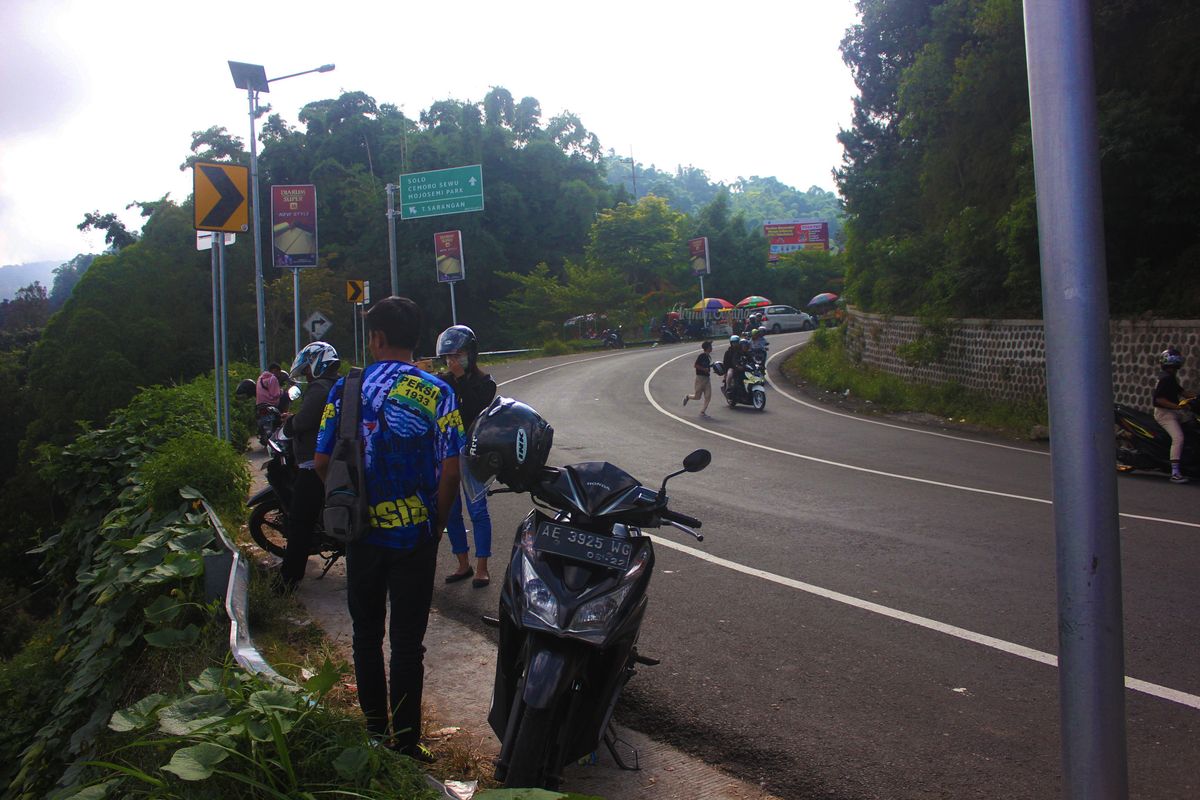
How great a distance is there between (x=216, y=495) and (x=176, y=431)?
2.71 m


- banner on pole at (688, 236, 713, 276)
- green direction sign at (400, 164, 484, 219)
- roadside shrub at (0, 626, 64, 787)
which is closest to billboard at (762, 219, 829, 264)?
banner on pole at (688, 236, 713, 276)

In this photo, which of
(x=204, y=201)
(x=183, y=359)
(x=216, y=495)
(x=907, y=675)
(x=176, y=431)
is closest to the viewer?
(x=907, y=675)

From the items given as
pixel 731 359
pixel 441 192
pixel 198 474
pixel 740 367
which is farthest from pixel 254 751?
pixel 441 192

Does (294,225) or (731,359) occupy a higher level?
(294,225)

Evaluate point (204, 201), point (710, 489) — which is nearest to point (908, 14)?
point (710, 489)

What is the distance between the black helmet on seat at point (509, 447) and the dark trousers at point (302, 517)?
2962 mm

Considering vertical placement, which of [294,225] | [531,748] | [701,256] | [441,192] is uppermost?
[701,256]

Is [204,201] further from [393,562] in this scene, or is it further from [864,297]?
[864,297]

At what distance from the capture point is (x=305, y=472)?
6488mm

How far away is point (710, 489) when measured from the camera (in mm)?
10578

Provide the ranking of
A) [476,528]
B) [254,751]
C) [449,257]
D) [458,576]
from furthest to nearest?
[449,257] < [458,576] < [476,528] < [254,751]

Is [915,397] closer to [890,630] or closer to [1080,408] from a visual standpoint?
[890,630]

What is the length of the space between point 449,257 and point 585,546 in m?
30.5

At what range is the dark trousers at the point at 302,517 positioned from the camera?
6480 mm
